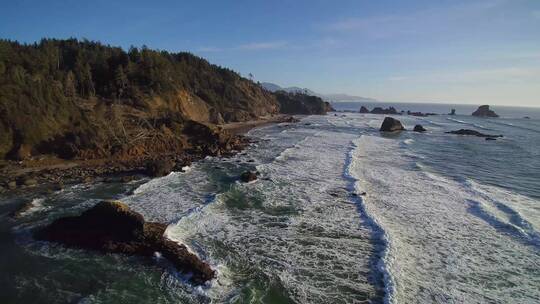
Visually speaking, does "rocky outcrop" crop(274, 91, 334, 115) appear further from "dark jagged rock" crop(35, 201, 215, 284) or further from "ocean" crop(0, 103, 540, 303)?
"dark jagged rock" crop(35, 201, 215, 284)

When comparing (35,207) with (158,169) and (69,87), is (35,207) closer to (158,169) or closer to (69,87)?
(158,169)

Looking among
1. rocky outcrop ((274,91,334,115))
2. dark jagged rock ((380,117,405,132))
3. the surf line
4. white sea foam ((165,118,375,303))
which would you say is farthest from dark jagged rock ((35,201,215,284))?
rocky outcrop ((274,91,334,115))

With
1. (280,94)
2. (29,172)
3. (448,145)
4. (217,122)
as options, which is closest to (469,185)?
(448,145)

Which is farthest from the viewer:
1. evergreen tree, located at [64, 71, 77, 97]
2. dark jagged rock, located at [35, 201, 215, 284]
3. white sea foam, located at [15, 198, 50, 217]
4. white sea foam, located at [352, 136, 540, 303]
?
evergreen tree, located at [64, 71, 77, 97]

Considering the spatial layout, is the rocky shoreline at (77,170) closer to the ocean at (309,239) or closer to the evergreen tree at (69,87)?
the ocean at (309,239)

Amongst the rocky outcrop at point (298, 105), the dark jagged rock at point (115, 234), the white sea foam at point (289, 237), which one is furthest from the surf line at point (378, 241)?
the rocky outcrop at point (298, 105)
